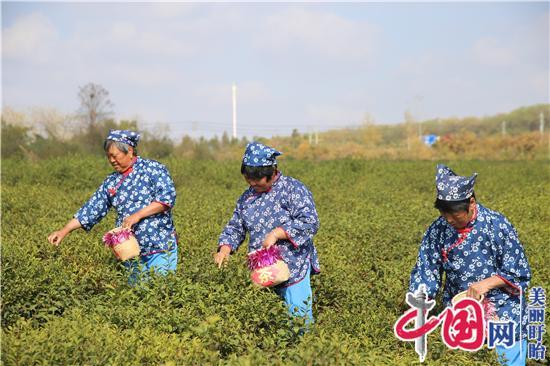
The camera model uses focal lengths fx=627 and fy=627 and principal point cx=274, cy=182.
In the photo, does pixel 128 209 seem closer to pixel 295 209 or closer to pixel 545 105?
pixel 295 209

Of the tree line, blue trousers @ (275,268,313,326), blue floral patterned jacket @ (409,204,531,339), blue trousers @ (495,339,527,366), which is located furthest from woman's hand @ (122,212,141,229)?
the tree line

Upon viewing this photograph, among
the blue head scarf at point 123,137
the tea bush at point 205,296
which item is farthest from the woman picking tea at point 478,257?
the blue head scarf at point 123,137

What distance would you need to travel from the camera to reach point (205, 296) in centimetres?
435

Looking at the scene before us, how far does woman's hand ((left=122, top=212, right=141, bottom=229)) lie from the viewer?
15.8ft

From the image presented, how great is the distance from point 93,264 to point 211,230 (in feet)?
8.88

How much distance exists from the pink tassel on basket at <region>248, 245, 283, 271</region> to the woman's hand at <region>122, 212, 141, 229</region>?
1.02 meters

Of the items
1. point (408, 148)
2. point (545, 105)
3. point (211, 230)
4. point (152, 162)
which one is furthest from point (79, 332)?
point (545, 105)

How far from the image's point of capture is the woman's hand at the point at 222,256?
4.62m

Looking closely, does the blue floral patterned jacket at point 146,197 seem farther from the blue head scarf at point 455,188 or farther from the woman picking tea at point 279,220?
the blue head scarf at point 455,188

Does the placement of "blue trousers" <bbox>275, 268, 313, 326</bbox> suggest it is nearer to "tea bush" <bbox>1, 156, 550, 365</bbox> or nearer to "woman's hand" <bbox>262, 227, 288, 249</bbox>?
"tea bush" <bbox>1, 156, 550, 365</bbox>

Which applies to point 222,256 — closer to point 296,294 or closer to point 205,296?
point 205,296

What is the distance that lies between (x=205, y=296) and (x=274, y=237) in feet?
2.06

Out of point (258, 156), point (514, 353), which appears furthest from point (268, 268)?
point (514, 353)

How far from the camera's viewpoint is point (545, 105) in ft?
249
